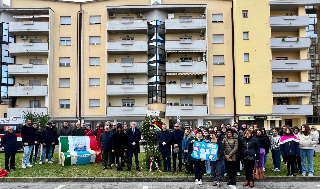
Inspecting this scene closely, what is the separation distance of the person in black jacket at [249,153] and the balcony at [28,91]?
2948 cm

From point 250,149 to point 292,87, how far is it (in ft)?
88.7

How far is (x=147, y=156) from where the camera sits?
45.0 ft

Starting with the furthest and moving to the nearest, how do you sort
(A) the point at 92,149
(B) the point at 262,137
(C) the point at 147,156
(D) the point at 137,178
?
(A) the point at 92,149
(C) the point at 147,156
(B) the point at 262,137
(D) the point at 137,178

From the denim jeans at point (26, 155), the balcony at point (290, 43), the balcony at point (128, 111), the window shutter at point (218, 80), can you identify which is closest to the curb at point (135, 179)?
the denim jeans at point (26, 155)

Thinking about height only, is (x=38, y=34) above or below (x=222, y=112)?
above

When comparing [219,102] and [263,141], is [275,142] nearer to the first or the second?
[263,141]

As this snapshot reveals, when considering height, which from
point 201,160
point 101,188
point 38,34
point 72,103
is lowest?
point 101,188

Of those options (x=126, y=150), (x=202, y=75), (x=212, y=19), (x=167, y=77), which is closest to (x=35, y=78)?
(x=167, y=77)

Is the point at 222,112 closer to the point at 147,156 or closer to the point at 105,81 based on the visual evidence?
the point at 105,81

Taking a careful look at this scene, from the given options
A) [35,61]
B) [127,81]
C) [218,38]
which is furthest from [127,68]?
[35,61]

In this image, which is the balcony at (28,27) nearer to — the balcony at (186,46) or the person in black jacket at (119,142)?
the balcony at (186,46)

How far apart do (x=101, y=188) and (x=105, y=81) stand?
2653cm

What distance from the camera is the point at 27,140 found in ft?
47.1

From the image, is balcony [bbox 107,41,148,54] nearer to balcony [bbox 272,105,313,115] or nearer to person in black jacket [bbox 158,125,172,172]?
balcony [bbox 272,105,313,115]
